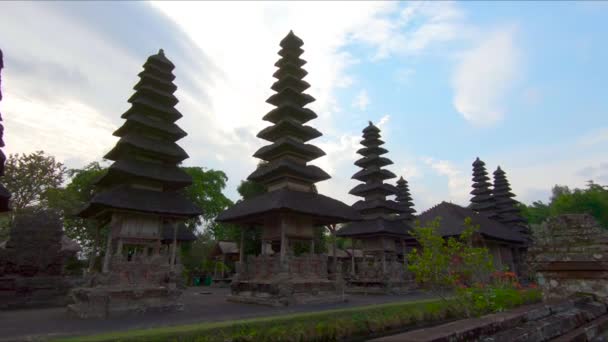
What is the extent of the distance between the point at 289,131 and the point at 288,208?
20.5 feet

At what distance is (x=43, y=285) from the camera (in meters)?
17.1

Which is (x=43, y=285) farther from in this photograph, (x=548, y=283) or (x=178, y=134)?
(x=548, y=283)

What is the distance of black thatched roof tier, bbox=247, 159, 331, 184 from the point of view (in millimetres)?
18641

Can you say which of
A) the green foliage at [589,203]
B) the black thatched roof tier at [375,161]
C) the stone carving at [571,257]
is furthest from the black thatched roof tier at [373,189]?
the green foliage at [589,203]

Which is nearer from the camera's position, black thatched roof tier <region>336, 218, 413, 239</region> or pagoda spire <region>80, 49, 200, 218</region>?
pagoda spire <region>80, 49, 200, 218</region>

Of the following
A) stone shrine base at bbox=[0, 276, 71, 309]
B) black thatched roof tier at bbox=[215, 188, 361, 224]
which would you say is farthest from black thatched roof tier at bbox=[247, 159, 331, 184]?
stone shrine base at bbox=[0, 276, 71, 309]

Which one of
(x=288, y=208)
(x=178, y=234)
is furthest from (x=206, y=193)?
(x=288, y=208)

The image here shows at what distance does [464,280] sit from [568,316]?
18.1ft

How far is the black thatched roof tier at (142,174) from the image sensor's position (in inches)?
591

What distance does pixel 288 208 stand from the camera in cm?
1602

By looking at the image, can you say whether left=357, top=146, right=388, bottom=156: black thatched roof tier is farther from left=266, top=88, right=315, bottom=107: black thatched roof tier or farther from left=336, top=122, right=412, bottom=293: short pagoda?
left=266, top=88, right=315, bottom=107: black thatched roof tier

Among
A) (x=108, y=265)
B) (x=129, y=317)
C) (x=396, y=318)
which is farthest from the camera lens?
(x=108, y=265)

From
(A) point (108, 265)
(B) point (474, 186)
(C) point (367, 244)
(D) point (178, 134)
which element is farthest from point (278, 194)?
(B) point (474, 186)

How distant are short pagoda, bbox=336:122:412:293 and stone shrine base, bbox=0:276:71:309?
1792cm
